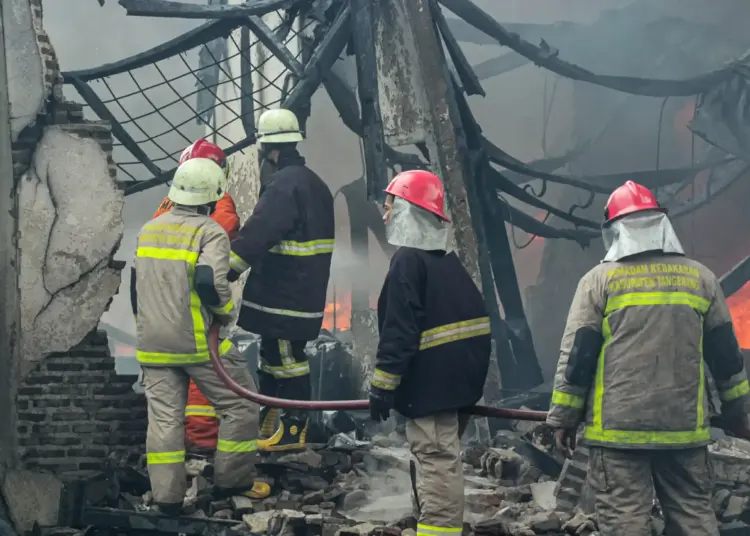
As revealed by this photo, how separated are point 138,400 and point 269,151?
5.81 ft

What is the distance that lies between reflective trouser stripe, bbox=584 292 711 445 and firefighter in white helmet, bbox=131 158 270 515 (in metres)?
2.03

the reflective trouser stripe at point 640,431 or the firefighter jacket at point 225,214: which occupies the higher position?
the firefighter jacket at point 225,214

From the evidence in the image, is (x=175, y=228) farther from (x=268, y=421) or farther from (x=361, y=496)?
Answer: (x=361, y=496)

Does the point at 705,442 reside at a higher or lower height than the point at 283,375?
lower

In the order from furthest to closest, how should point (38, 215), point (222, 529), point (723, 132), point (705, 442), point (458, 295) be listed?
point (723, 132) → point (38, 215) → point (222, 529) → point (458, 295) → point (705, 442)

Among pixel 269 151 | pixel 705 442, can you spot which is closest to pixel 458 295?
pixel 705 442

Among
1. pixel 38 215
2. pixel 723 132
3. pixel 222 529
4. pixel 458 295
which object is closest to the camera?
pixel 458 295

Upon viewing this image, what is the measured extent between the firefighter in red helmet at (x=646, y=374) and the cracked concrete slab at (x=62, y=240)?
118 inches

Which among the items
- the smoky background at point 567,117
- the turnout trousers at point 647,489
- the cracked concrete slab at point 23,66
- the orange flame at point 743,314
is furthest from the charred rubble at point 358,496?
the smoky background at point 567,117

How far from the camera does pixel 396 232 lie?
13.3ft

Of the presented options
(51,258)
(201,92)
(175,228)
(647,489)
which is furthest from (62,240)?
(201,92)

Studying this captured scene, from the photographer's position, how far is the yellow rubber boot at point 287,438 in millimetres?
5602

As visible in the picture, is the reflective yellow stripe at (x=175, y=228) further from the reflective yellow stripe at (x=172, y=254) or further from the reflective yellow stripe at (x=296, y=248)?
the reflective yellow stripe at (x=296, y=248)

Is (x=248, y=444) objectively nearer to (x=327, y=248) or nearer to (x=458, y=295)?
(x=327, y=248)
